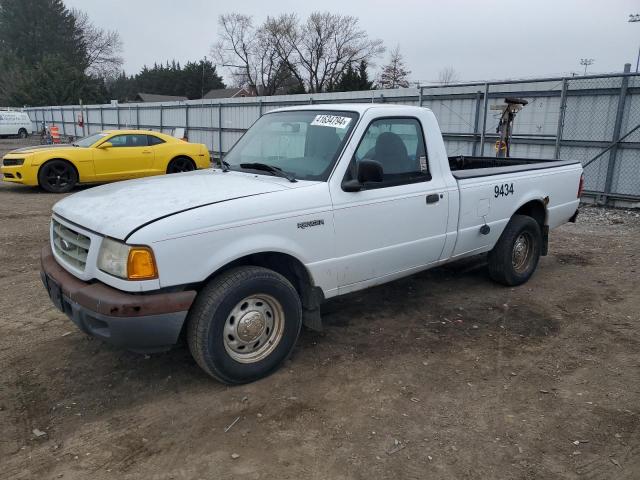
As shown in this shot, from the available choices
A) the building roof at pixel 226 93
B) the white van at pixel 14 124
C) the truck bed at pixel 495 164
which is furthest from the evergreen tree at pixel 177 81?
the truck bed at pixel 495 164

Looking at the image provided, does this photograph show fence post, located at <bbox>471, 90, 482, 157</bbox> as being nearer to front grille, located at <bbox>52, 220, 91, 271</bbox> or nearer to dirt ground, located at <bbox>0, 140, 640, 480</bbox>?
dirt ground, located at <bbox>0, 140, 640, 480</bbox>

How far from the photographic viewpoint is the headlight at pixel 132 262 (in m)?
2.91

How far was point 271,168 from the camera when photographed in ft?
13.0

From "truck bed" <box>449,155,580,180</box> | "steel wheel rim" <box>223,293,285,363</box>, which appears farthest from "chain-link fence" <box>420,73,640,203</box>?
"steel wheel rim" <box>223,293,285,363</box>

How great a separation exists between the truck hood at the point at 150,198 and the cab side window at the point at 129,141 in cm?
901

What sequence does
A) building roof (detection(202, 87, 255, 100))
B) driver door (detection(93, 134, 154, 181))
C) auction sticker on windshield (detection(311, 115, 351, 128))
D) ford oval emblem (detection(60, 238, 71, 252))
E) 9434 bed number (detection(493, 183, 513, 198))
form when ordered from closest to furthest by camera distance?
ford oval emblem (detection(60, 238, 71, 252))
auction sticker on windshield (detection(311, 115, 351, 128))
9434 bed number (detection(493, 183, 513, 198))
driver door (detection(93, 134, 154, 181))
building roof (detection(202, 87, 255, 100))

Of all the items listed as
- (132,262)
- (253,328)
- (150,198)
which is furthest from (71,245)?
(253,328)

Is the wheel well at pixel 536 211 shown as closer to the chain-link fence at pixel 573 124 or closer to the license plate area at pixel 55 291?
the license plate area at pixel 55 291

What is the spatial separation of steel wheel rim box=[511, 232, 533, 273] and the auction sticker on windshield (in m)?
2.65

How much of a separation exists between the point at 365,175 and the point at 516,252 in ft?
9.36

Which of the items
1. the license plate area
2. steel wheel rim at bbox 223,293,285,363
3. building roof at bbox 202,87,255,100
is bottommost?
steel wheel rim at bbox 223,293,285,363

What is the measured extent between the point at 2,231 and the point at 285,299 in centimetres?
655

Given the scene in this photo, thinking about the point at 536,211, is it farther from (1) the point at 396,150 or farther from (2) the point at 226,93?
(2) the point at 226,93

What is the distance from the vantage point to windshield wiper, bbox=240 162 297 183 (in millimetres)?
3782
